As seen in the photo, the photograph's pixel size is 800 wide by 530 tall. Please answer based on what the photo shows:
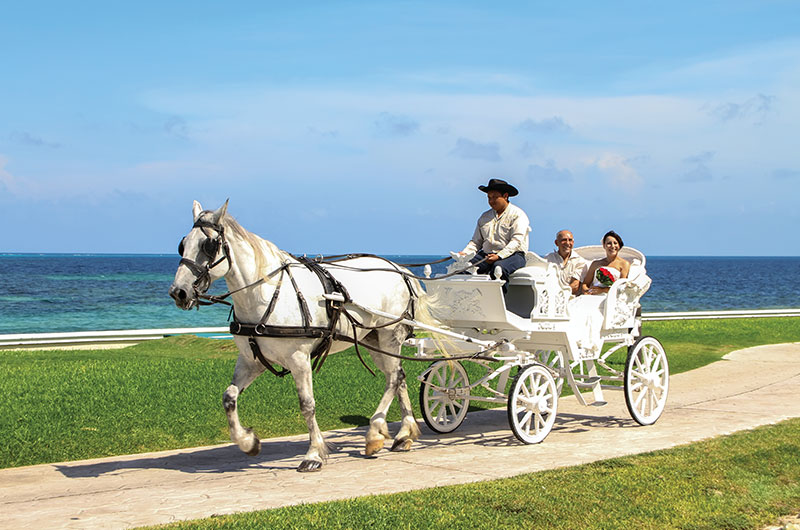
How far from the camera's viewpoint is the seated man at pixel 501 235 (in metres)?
9.49

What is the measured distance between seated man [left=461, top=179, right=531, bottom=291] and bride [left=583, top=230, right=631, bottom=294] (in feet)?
4.89

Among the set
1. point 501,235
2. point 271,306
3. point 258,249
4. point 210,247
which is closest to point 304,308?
point 271,306

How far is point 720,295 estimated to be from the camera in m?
80.5

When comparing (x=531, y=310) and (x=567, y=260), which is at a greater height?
(x=567, y=260)

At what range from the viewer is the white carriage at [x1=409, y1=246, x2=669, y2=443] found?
941 centimetres

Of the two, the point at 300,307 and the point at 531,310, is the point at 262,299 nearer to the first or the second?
the point at 300,307

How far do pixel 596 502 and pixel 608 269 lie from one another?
14.2 ft

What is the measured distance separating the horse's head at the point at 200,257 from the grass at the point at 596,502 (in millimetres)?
2145

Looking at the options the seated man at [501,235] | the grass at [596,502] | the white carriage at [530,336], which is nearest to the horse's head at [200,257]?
the grass at [596,502]

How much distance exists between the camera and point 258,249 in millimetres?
8164

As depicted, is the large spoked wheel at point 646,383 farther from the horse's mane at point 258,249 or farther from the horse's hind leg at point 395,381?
the horse's mane at point 258,249

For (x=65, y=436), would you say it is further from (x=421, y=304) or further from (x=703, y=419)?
(x=703, y=419)

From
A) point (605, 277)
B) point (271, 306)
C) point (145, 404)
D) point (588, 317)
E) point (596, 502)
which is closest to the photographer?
point (596, 502)

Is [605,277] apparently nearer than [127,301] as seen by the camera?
Yes
